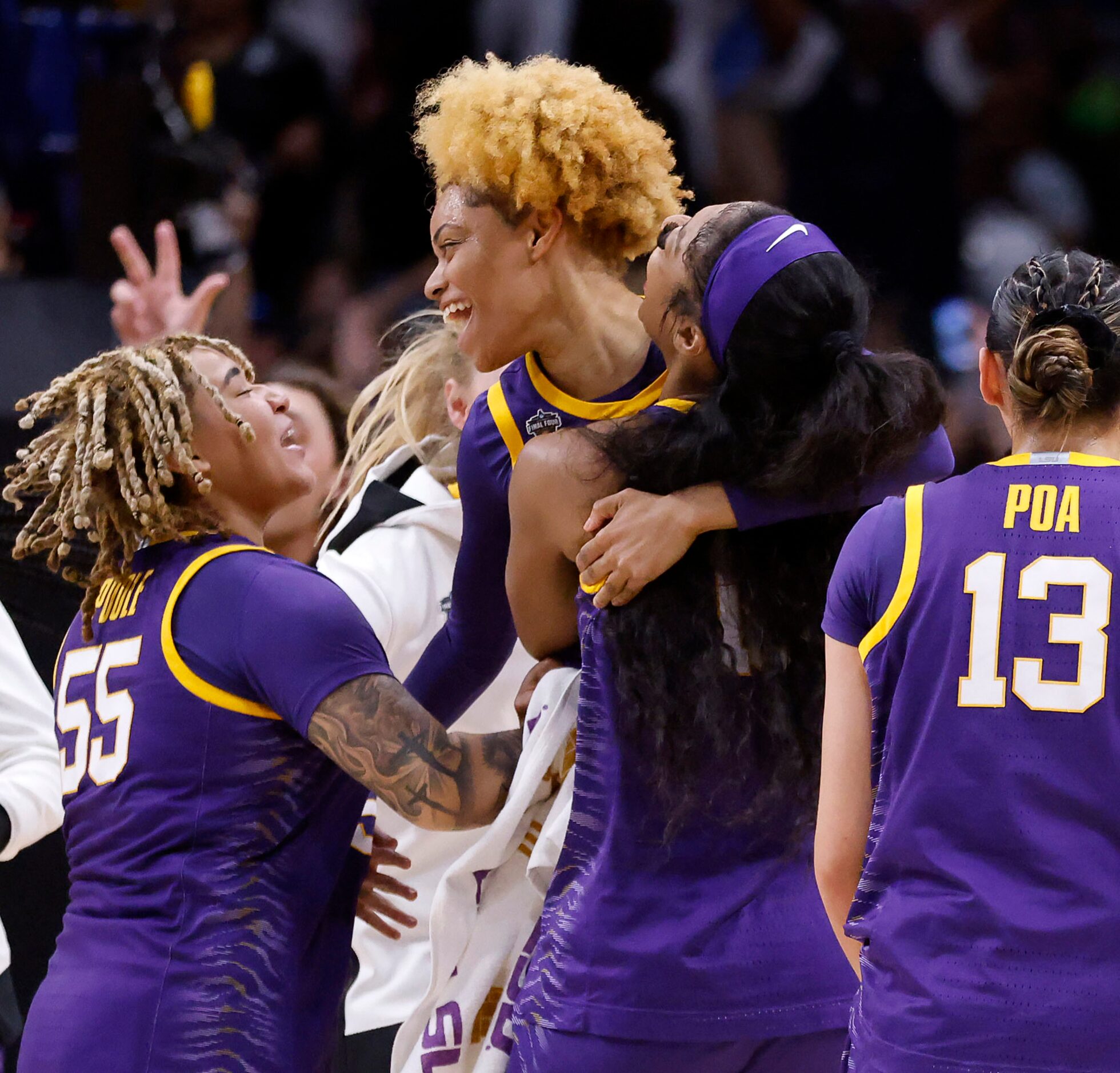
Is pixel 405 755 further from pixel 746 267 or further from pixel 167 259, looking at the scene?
pixel 167 259

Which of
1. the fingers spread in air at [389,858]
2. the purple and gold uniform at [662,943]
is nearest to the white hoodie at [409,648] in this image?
the fingers spread in air at [389,858]

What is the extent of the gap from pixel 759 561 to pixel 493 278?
64 centimetres

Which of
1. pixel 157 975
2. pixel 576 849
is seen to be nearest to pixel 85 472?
pixel 157 975

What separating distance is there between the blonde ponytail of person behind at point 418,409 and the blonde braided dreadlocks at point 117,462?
1.02 metres

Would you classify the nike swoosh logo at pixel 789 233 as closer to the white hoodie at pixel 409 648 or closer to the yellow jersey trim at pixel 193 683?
the yellow jersey trim at pixel 193 683

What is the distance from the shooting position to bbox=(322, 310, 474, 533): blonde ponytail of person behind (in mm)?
3291

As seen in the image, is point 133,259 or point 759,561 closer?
point 759,561

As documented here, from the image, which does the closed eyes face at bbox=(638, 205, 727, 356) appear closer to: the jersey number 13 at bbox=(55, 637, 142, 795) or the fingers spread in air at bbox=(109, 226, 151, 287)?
the jersey number 13 at bbox=(55, 637, 142, 795)

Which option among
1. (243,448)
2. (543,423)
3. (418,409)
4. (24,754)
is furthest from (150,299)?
(543,423)

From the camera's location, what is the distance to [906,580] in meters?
1.71

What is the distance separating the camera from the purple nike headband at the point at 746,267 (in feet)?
6.40

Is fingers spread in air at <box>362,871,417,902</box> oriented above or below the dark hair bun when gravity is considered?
below

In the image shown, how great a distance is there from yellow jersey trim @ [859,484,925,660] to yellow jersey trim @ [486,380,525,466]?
68 centimetres

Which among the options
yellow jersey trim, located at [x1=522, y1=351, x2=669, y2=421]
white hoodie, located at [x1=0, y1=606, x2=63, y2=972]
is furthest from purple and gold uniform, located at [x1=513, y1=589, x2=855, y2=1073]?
white hoodie, located at [x1=0, y1=606, x2=63, y2=972]
